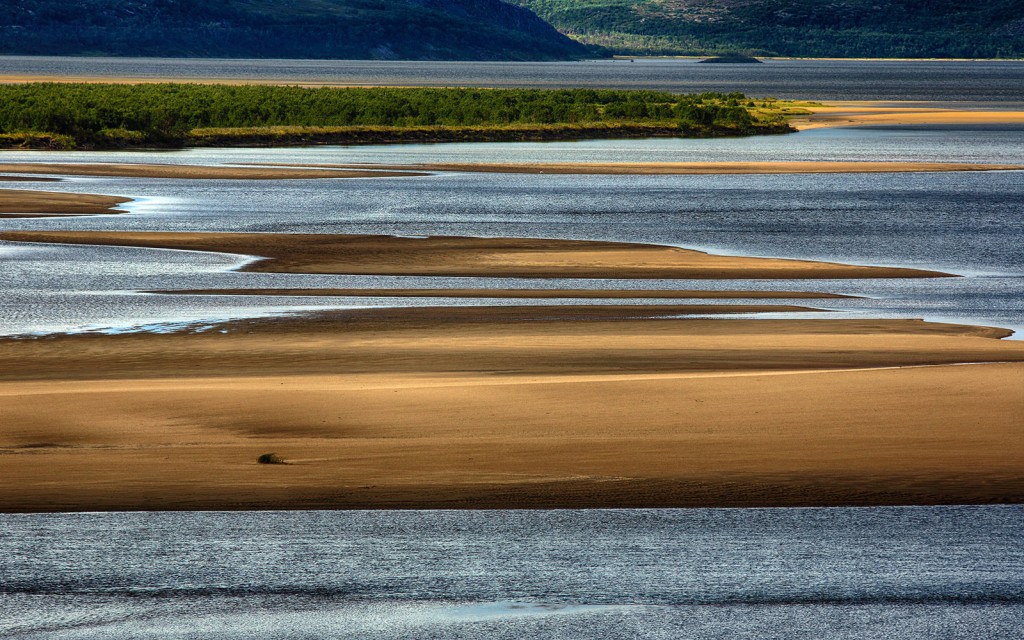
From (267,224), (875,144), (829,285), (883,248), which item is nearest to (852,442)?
(829,285)

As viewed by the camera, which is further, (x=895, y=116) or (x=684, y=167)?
(x=895, y=116)

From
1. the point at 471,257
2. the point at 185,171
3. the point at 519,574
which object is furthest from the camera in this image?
the point at 185,171

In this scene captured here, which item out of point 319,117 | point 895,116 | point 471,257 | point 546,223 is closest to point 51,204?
point 546,223

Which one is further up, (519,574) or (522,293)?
(519,574)

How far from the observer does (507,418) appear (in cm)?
1180

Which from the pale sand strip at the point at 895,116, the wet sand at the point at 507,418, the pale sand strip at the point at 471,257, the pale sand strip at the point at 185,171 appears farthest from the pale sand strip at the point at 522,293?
the pale sand strip at the point at 895,116

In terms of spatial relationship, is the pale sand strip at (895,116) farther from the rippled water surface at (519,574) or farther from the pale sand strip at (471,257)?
the rippled water surface at (519,574)

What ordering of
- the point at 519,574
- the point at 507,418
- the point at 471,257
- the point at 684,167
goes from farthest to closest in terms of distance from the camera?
the point at 684,167 → the point at 471,257 → the point at 507,418 → the point at 519,574

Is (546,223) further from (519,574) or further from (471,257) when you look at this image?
(519,574)

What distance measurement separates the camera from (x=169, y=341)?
16.1 meters

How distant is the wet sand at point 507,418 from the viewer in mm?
9727

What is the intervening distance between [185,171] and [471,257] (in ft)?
80.0

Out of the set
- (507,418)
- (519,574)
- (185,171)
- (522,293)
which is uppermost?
(519,574)

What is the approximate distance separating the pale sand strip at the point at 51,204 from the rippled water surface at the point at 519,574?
81.4 feet
